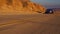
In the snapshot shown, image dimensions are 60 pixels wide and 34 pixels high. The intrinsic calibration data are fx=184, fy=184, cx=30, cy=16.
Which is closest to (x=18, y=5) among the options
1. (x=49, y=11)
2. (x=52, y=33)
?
(x=49, y=11)

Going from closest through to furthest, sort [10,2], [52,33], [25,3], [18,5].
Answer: [52,33]
[10,2]
[18,5]
[25,3]

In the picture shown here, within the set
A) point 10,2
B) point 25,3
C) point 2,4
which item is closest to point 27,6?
point 25,3

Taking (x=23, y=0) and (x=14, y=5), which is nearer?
(x=14, y=5)

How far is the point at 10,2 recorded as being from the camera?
51.3m

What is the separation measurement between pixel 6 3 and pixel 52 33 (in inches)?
1630

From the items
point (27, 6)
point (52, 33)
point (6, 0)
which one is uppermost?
point (52, 33)

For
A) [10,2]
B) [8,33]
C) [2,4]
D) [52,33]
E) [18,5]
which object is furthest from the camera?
[18,5]

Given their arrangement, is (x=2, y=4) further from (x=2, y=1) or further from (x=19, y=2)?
(x=19, y=2)

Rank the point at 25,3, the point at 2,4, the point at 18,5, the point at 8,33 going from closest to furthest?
the point at 8,33, the point at 2,4, the point at 18,5, the point at 25,3

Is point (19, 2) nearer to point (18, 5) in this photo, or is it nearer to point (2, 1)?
point (18, 5)

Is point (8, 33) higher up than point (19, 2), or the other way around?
point (8, 33)

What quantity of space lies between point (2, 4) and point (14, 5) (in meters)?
4.81

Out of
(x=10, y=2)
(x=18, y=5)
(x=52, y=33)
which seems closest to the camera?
(x=52, y=33)

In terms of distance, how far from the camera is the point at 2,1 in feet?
162
